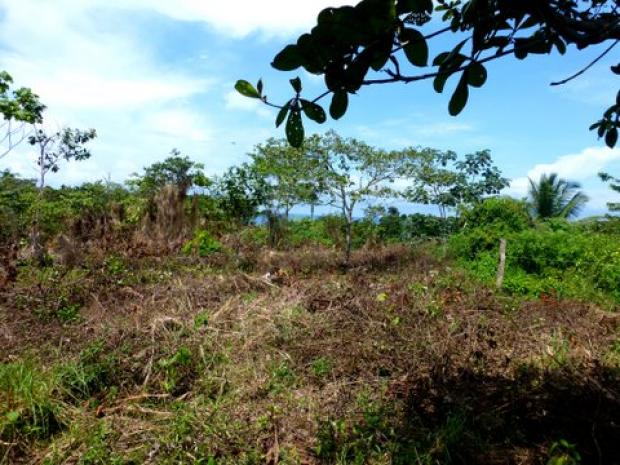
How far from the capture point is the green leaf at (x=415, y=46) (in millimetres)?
1216

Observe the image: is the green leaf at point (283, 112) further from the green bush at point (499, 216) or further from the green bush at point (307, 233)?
the green bush at point (307, 233)

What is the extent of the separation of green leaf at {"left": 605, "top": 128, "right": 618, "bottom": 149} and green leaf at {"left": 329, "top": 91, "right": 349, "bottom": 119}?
1.33 m

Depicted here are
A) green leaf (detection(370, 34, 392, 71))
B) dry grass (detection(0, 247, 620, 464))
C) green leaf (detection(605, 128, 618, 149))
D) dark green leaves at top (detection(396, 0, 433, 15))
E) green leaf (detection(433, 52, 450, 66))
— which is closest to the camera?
dark green leaves at top (detection(396, 0, 433, 15))

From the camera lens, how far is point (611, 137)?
6.40 feet

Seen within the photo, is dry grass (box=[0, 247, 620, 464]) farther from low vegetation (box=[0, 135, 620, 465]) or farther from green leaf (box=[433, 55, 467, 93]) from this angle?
green leaf (box=[433, 55, 467, 93])

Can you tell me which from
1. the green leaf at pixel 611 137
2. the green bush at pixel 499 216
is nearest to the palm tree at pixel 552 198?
the green bush at pixel 499 216

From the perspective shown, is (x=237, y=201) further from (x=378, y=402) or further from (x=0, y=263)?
(x=378, y=402)

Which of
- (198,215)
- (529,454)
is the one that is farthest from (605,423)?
(198,215)

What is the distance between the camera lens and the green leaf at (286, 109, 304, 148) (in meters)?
1.27

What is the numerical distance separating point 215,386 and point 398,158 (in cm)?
646

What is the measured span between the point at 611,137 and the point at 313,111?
1.43m

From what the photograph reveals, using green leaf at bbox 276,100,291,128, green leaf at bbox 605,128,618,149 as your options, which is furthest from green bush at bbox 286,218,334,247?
green leaf at bbox 276,100,291,128

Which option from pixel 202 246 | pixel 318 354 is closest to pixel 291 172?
pixel 202 246

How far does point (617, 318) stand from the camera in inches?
192
